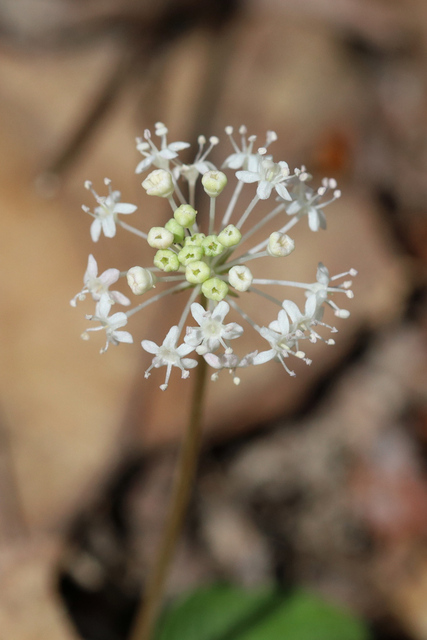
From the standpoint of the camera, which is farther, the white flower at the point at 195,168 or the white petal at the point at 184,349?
the white flower at the point at 195,168

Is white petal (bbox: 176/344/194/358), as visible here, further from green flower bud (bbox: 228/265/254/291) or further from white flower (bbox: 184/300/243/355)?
green flower bud (bbox: 228/265/254/291)

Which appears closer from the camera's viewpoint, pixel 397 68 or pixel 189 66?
pixel 189 66

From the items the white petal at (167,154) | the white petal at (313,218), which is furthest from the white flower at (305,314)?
the white petal at (167,154)

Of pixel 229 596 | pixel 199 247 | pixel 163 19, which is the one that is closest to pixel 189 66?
pixel 163 19

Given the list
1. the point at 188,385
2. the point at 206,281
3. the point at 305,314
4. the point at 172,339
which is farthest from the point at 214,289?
the point at 188,385

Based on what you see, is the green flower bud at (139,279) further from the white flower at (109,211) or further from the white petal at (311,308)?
the white petal at (311,308)

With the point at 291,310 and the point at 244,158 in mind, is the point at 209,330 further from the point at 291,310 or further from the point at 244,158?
the point at 244,158

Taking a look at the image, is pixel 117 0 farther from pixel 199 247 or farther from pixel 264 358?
pixel 264 358
